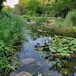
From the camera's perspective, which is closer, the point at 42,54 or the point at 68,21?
the point at 42,54

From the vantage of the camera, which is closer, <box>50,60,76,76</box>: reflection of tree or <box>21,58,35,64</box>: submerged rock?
<box>50,60,76,76</box>: reflection of tree

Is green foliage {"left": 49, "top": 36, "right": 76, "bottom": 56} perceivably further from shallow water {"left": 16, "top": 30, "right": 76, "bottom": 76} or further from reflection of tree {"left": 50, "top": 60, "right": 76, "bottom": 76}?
reflection of tree {"left": 50, "top": 60, "right": 76, "bottom": 76}

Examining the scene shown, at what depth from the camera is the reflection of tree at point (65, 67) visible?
6.12 m

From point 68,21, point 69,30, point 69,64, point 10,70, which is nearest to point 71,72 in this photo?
point 69,64

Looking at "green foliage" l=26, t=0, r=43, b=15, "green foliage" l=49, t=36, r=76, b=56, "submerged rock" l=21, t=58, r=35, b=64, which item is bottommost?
"submerged rock" l=21, t=58, r=35, b=64

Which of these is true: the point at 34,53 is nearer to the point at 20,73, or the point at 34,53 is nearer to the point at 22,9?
the point at 20,73

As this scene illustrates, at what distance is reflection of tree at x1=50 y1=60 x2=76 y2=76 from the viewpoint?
6.12 m

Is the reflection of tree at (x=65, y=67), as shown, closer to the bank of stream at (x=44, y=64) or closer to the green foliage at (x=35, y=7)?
the bank of stream at (x=44, y=64)

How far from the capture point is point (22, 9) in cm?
4169

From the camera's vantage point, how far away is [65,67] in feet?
21.4

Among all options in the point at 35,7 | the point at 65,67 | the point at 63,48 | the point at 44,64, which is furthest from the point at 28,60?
the point at 35,7

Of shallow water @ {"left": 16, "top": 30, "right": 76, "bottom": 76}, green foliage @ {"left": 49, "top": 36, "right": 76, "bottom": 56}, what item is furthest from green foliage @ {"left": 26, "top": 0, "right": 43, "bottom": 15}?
shallow water @ {"left": 16, "top": 30, "right": 76, "bottom": 76}

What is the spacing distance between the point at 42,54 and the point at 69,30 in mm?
6035

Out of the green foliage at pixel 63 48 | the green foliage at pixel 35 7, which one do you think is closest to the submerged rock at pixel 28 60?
the green foliage at pixel 63 48
